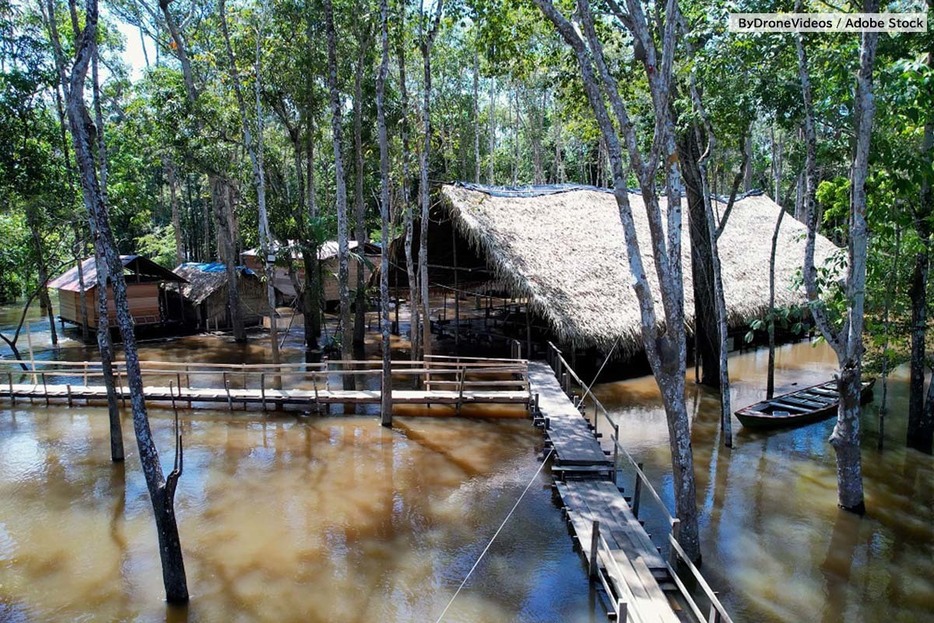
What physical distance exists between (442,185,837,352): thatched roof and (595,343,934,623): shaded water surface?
2.34 meters

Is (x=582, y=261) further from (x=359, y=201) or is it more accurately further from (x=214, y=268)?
(x=214, y=268)

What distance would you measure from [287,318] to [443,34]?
557 inches

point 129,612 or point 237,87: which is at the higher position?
point 237,87

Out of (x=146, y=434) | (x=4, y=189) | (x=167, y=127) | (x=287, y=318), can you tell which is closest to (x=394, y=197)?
(x=287, y=318)

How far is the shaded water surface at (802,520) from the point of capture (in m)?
6.93

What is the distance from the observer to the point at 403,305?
28.1 m

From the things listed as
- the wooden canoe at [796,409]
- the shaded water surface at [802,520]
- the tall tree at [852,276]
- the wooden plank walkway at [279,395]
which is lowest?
the shaded water surface at [802,520]

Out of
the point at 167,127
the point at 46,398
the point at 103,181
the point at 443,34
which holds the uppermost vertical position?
the point at 443,34

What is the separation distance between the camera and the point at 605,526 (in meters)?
7.71

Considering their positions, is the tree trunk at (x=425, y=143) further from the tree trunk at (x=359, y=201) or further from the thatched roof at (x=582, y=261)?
the tree trunk at (x=359, y=201)

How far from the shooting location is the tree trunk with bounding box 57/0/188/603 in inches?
242

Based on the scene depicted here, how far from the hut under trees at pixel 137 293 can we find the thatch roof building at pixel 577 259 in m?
9.27

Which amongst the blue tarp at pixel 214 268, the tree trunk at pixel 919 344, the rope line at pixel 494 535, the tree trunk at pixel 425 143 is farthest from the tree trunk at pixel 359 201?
the tree trunk at pixel 919 344

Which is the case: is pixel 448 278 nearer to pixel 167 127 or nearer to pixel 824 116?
pixel 167 127
